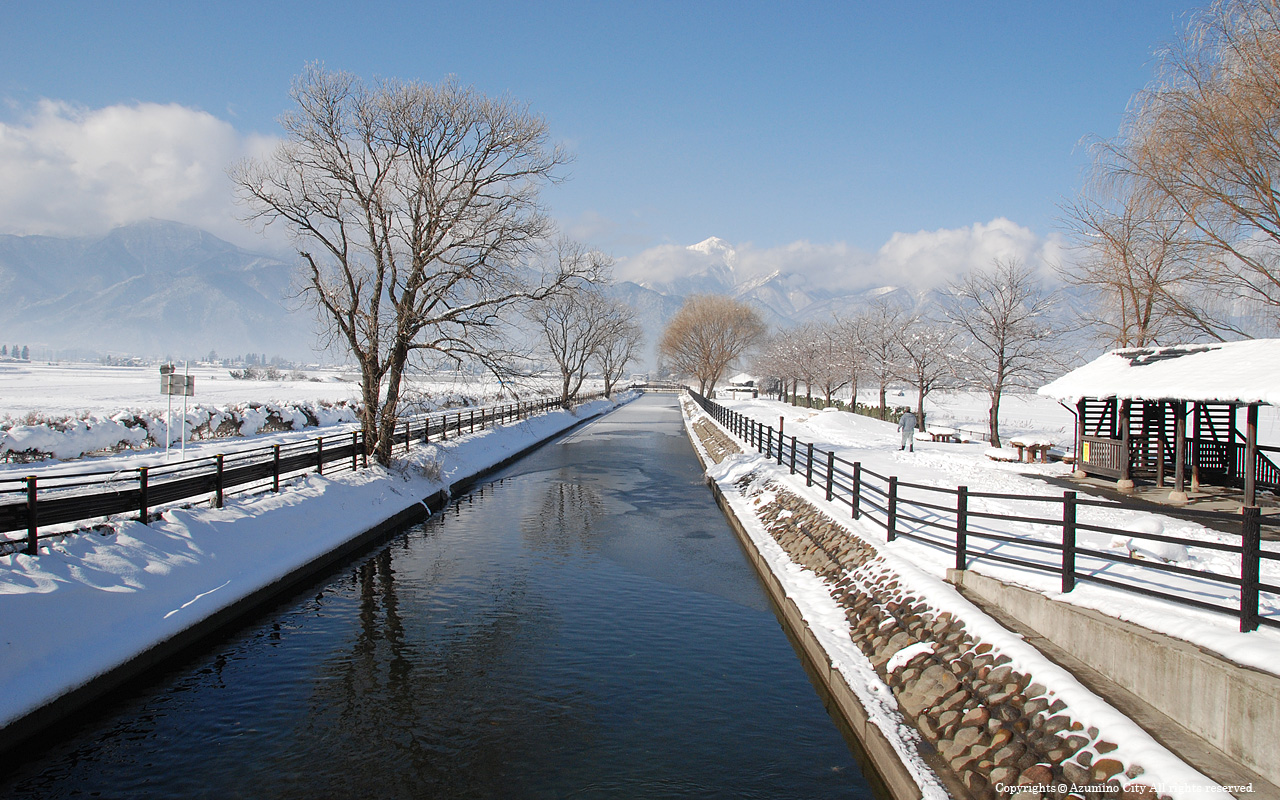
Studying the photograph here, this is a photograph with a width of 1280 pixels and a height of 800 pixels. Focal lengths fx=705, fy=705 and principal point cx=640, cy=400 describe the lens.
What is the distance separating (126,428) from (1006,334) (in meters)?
41.3

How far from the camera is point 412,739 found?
7.46 meters

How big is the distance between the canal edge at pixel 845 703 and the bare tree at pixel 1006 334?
99.4 ft

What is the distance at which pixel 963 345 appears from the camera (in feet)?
173

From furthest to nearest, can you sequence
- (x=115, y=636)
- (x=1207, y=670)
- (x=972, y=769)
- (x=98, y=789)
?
1. (x=115, y=636)
2. (x=98, y=789)
3. (x=972, y=769)
4. (x=1207, y=670)

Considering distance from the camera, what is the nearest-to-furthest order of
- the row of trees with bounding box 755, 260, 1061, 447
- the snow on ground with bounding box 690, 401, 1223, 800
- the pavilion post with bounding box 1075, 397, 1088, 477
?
the snow on ground with bounding box 690, 401, 1223, 800
the pavilion post with bounding box 1075, 397, 1088, 477
the row of trees with bounding box 755, 260, 1061, 447

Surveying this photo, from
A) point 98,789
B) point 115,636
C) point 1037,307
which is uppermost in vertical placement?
point 1037,307

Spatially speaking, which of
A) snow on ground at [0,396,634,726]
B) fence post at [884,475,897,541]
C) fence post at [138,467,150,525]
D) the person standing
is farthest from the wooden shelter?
fence post at [138,467,150,525]

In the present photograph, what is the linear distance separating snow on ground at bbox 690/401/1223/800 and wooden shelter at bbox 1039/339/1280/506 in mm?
7995

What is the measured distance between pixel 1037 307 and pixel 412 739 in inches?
1717

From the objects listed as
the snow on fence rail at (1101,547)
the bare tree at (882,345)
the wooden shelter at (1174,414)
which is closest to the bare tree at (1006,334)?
the bare tree at (882,345)

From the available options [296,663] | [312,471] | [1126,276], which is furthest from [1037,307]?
[296,663]

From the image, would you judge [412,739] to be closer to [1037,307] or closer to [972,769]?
[972,769]

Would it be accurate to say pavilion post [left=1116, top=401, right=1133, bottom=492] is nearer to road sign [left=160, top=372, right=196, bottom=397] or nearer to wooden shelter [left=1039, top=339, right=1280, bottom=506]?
wooden shelter [left=1039, top=339, right=1280, bottom=506]

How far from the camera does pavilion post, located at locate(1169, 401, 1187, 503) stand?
631 inches
